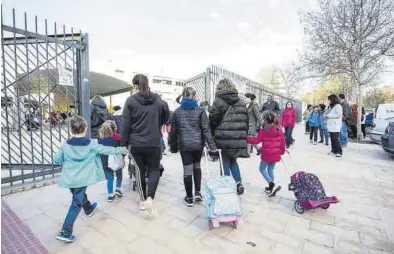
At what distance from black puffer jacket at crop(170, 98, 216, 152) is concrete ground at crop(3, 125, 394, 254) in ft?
3.08

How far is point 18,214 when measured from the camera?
3.43m

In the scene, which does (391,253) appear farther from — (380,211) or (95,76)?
(95,76)

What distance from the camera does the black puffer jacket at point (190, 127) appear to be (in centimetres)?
354

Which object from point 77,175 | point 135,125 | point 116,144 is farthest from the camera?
point 116,144

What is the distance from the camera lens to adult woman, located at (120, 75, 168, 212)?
328 centimetres

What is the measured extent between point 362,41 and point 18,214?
13267 millimetres

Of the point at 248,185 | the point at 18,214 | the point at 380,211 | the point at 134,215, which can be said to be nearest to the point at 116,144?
the point at 134,215

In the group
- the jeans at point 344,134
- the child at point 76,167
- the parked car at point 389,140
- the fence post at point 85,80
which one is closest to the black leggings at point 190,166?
the child at point 76,167

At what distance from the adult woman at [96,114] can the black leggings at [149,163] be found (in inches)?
81.6

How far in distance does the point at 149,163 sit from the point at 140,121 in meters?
0.61

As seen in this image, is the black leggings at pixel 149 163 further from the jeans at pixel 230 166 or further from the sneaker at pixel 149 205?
the jeans at pixel 230 166

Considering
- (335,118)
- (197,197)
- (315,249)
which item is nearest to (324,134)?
(335,118)

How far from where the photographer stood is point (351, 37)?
11352 mm

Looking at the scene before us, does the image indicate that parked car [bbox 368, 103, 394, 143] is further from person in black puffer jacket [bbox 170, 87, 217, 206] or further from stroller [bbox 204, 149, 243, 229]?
stroller [bbox 204, 149, 243, 229]
